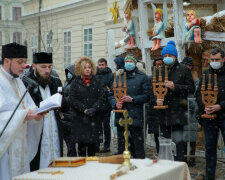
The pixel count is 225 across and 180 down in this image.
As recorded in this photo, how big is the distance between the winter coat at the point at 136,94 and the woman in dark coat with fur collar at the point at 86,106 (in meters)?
0.40

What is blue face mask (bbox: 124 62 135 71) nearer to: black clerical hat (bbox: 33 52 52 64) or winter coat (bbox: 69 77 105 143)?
winter coat (bbox: 69 77 105 143)

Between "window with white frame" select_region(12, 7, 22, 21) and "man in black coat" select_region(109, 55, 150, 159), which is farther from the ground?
"window with white frame" select_region(12, 7, 22, 21)

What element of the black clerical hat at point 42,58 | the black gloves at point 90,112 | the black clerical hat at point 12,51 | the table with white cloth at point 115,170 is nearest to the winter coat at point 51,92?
the black clerical hat at point 42,58

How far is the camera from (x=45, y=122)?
4.78 metres

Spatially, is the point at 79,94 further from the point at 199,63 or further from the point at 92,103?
the point at 199,63

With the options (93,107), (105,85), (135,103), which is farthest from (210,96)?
(105,85)

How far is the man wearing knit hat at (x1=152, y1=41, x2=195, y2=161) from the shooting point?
20.6 feet

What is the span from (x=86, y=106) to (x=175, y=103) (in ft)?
4.58

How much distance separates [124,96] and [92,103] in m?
0.52

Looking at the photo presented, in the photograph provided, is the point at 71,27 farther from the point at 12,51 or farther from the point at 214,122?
the point at 12,51

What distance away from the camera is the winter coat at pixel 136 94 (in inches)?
261

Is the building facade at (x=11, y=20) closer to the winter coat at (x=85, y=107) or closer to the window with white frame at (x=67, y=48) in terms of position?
the window with white frame at (x=67, y=48)

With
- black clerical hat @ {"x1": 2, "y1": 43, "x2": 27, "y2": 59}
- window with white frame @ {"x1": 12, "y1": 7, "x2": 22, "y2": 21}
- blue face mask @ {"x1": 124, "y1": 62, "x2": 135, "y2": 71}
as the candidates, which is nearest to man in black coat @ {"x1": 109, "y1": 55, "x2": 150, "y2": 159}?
blue face mask @ {"x1": 124, "y1": 62, "x2": 135, "y2": 71}

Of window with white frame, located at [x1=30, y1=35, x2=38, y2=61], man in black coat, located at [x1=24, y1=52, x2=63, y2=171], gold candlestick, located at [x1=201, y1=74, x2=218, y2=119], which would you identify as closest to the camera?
man in black coat, located at [x1=24, y1=52, x2=63, y2=171]
